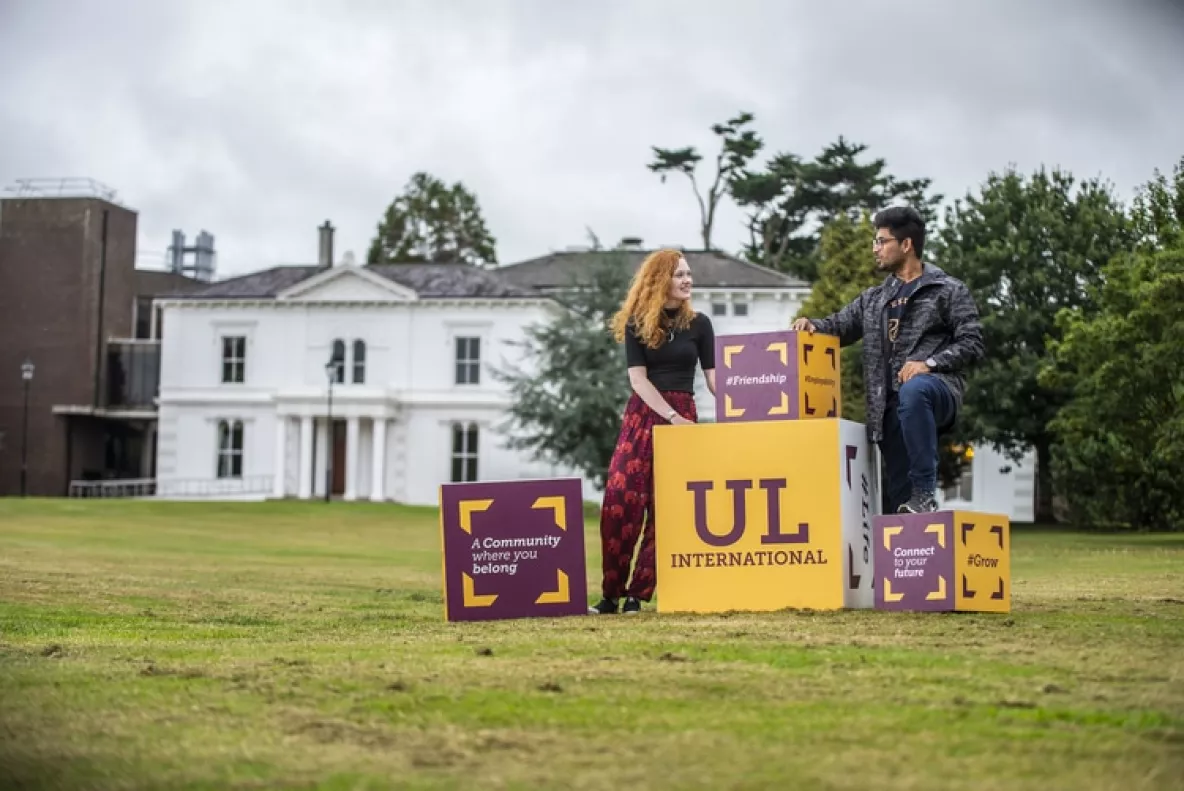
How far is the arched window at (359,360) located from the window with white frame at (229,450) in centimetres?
534

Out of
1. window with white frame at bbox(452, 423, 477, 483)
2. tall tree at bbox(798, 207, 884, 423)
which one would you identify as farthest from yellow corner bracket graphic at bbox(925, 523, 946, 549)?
window with white frame at bbox(452, 423, 477, 483)

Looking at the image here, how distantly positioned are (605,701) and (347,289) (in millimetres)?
54359

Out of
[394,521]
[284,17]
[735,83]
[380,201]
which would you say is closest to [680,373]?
[735,83]

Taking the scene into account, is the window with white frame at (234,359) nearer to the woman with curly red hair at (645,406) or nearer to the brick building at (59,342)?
the brick building at (59,342)

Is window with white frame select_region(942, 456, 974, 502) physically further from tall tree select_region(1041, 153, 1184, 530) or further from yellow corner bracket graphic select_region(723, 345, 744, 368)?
yellow corner bracket graphic select_region(723, 345, 744, 368)

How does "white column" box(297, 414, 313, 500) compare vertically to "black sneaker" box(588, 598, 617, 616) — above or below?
above

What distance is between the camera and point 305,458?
5831 centimetres

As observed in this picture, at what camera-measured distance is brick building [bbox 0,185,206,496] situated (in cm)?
6425

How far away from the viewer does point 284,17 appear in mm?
10281

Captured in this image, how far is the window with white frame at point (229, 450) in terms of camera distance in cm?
6088

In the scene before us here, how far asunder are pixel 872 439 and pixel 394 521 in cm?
3555

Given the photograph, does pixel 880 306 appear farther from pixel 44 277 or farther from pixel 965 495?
pixel 44 277

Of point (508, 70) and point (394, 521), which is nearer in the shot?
point (508, 70)

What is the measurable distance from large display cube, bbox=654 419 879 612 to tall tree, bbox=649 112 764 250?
204 feet
